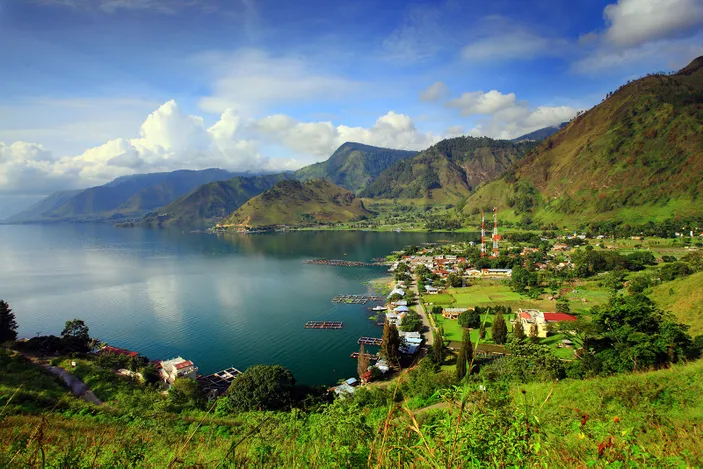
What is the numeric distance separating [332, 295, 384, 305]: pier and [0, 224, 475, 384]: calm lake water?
1.11m

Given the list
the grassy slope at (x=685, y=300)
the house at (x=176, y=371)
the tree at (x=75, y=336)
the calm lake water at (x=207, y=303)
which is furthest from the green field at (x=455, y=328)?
the tree at (x=75, y=336)

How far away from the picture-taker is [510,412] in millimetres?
2672

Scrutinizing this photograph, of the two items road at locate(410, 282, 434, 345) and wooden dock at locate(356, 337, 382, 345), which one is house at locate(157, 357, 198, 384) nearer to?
wooden dock at locate(356, 337, 382, 345)

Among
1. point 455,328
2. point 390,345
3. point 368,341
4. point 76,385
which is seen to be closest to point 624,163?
point 455,328

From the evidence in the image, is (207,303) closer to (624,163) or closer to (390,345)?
(390,345)

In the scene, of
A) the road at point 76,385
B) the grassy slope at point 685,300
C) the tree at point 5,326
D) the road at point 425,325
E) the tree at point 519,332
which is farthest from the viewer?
the road at point 425,325

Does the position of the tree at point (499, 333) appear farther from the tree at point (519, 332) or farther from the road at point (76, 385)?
the road at point (76, 385)

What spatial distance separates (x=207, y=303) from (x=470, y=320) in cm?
2557

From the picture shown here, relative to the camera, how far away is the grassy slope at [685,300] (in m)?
17.1

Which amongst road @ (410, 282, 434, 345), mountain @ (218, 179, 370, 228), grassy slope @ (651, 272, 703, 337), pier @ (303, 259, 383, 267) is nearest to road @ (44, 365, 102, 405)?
road @ (410, 282, 434, 345)

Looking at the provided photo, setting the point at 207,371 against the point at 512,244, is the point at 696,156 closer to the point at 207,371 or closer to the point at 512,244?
the point at 512,244

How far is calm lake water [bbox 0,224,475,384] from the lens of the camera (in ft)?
83.0

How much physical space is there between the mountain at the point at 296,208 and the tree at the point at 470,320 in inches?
4381

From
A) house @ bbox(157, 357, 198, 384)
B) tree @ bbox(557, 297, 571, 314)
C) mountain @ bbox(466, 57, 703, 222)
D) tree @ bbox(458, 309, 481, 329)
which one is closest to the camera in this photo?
house @ bbox(157, 357, 198, 384)
